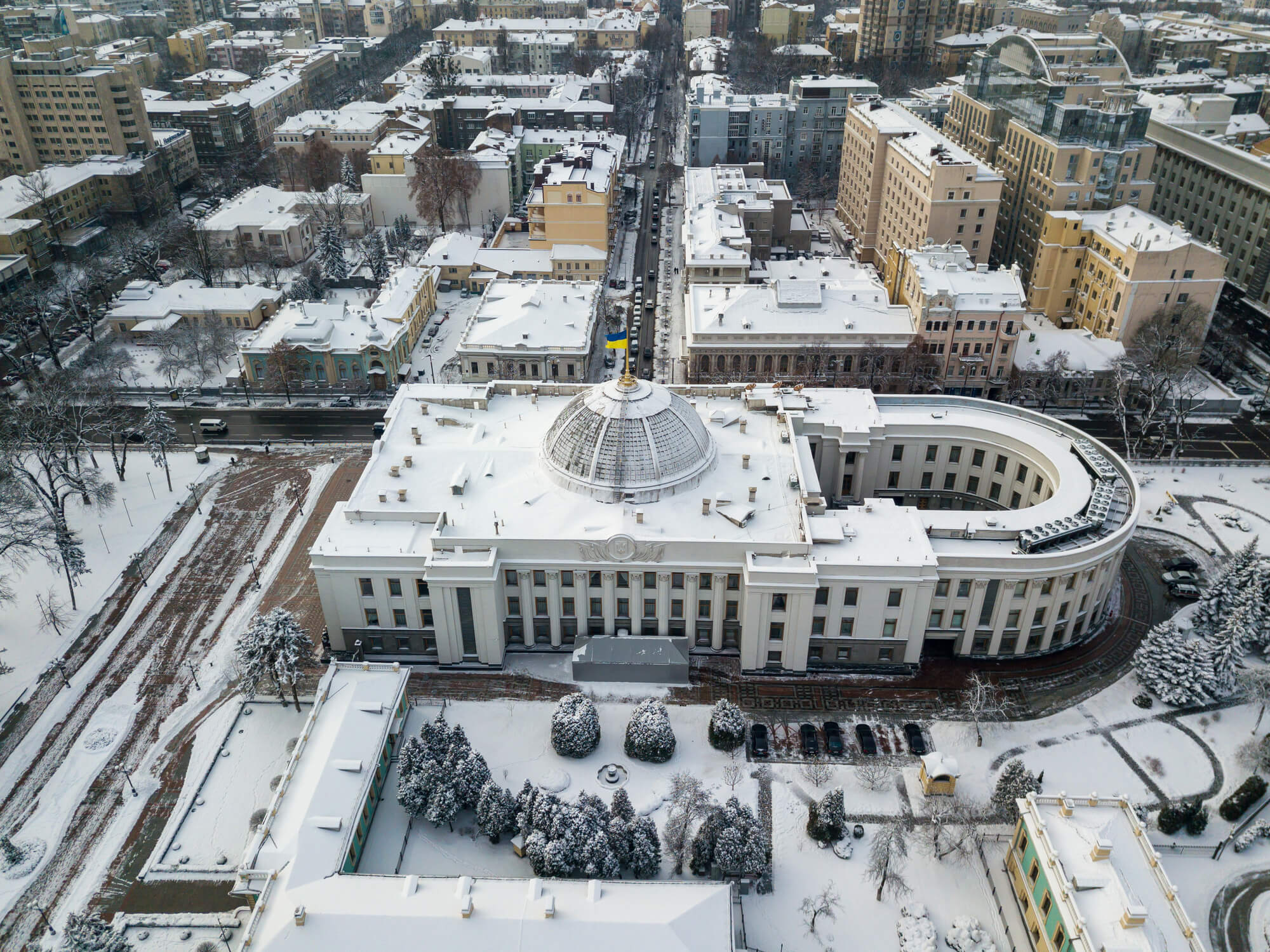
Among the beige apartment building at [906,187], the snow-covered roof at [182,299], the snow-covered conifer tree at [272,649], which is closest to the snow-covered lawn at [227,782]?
the snow-covered conifer tree at [272,649]

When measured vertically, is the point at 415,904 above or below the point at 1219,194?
below

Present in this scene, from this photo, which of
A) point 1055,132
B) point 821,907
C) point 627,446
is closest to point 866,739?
point 821,907

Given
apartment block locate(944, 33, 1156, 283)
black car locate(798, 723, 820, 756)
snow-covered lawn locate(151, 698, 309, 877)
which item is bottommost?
snow-covered lawn locate(151, 698, 309, 877)

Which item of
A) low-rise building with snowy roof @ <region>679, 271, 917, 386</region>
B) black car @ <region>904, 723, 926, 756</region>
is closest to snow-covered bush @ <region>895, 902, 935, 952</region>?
black car @ <region>904, 723, 926, 756</region>

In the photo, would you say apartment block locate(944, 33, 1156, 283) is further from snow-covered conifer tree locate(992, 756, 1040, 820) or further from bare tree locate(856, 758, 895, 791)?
snow-covered conifer tree locate(992, 756, 1040, 820)

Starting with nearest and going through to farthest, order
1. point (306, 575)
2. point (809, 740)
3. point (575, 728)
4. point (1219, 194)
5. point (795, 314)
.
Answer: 1. point (575, 728)
2. point (809, 740)
3. point (306, 575)
4. point (795, 314)
5. point (1219, 194)

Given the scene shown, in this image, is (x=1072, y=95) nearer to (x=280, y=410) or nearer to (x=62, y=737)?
(x=280, y=410)

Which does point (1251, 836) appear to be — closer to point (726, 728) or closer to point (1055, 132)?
point (726, 728)
